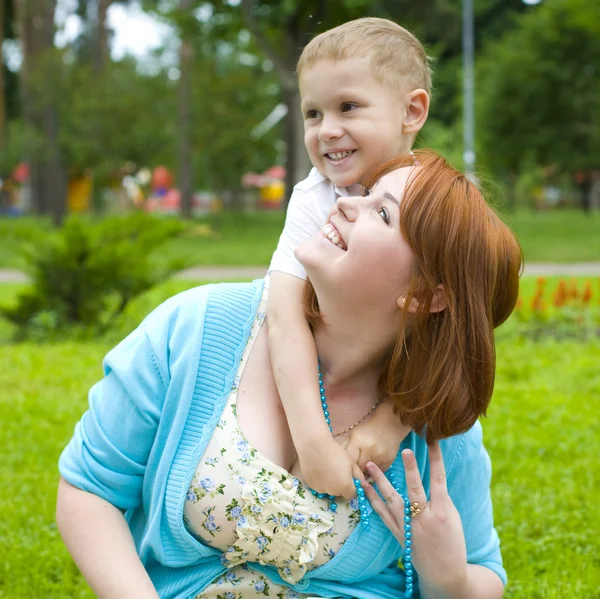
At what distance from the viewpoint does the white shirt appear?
6.50 feet

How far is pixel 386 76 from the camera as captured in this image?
6.97 ft

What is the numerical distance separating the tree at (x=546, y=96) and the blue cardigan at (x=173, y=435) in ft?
96.3

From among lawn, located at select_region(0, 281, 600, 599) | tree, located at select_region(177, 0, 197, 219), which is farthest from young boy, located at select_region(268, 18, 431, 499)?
tree, located at select_region(177, 0, 197, 219)

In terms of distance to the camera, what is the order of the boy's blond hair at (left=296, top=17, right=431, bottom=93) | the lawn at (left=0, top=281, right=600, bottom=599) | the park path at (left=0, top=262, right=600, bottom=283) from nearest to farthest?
1. the boy's blond hair at (left=296, top=17, right=431, bottom=93)
2. the lawn at (left=0, top=281, right=600, bottom=599)
3. the park path at (left=0, top=262, right=600, bottom=283)

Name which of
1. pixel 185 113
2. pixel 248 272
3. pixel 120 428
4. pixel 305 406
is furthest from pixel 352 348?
pixel 185 113

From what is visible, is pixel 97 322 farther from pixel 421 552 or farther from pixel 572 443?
pixel 421 552

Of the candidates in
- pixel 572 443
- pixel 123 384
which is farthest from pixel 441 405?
pixel 572 443

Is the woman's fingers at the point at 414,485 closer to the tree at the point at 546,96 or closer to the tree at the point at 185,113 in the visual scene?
the tree at the point at 185,113

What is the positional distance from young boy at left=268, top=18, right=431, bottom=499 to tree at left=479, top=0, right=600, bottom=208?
28879 millimetres

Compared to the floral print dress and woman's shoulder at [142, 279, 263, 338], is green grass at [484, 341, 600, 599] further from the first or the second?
woman's shoulder at [142, 279, 263, 338]

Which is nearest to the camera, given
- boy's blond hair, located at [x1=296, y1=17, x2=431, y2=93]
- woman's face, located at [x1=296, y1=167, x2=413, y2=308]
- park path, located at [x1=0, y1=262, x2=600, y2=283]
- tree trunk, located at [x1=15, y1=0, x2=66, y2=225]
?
woman's face, located at [x1=296, y1=167, x2=413, y2=308]

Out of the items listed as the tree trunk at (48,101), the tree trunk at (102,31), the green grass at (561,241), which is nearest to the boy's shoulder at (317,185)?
the green grass at (561,241)

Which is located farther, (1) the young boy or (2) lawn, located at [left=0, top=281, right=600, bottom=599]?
(2) lawn, located at [left=0, top=281, right=600, bottom=599]

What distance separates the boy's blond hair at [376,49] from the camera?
6.84 feet
